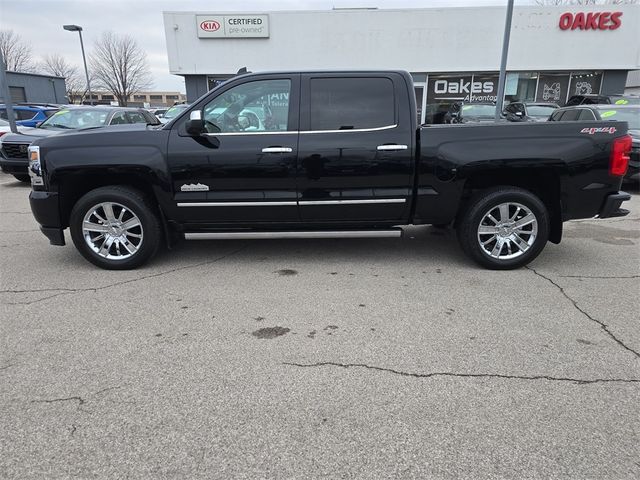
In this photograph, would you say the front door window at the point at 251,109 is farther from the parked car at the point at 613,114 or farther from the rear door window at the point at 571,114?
the rear door window at the point at 571,114

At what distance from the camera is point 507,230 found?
4.77 meters

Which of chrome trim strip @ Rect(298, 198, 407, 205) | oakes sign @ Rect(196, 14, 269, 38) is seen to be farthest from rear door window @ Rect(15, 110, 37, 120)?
chrome trim strip @ Rect(298, 198, 407, 205)

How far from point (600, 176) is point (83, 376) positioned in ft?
15.9

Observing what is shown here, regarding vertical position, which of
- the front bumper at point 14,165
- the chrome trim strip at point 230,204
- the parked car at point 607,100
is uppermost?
the parked car at point 607,100

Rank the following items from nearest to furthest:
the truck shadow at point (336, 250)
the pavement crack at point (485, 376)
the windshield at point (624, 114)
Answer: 1. the pavement crack at point (485, 376)
2. the truck shadow at point (336, 250)
3. the windshield at point (624, 114)

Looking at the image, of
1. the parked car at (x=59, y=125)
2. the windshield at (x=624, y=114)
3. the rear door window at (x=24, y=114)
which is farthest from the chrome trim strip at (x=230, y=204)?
the rear door window at (x=24, y=114)

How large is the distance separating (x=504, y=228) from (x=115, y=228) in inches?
159

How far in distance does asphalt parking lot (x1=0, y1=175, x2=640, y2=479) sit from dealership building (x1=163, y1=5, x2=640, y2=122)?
16.2 m

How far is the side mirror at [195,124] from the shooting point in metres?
4.40

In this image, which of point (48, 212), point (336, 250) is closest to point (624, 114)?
point (336, 250)

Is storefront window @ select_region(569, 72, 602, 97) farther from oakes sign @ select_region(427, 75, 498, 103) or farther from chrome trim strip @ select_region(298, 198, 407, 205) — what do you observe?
chrome trim strip @ select_region(298, 198, 407, 205)

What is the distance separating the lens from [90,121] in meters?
10.7

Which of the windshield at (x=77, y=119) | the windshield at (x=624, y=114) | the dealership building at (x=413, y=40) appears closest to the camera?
the windshield at (x=624, y=114)

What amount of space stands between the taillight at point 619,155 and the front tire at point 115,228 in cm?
462
